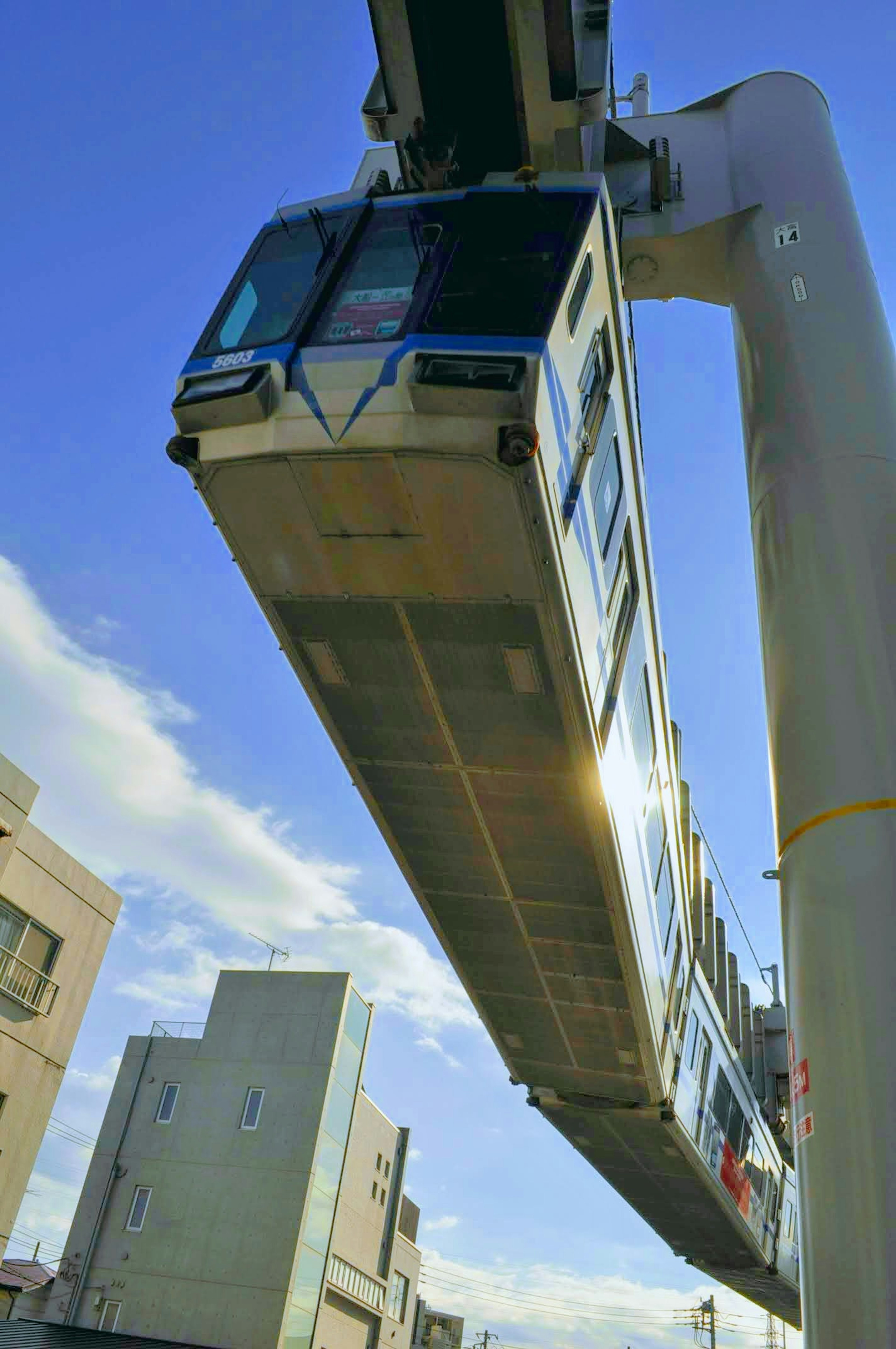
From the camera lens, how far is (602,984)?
518 inches

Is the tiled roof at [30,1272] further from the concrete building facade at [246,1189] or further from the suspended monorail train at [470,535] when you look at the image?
the suspended monorail train at [470,535]

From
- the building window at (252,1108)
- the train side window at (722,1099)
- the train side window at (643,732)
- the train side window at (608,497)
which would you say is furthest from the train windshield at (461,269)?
the building window at (252,1108)

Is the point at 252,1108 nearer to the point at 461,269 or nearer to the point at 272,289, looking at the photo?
the point at 272,289

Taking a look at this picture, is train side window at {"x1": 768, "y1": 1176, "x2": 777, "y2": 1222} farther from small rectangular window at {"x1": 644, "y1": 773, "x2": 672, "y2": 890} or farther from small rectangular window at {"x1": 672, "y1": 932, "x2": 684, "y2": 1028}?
small rectangular window at {"x1": 644, "y1": 773, "x2": 672, "y2": 890}

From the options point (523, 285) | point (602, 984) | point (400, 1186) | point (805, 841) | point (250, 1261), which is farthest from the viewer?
point (400, 1186)

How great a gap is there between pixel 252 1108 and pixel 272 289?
39.2 meters

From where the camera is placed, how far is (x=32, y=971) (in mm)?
17781

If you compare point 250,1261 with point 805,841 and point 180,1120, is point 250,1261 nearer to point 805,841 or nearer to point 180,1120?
point 180,1120

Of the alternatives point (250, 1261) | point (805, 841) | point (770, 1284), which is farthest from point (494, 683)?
point (250, 1261)

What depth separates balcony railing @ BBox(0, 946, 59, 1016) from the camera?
1708cm

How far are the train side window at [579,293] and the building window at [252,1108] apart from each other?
1554 inches

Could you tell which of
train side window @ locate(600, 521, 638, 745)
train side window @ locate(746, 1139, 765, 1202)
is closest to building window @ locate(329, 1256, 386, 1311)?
train side window @ locate(746, 1139, 765, 1202)

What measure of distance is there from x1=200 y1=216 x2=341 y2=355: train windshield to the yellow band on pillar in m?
5.42

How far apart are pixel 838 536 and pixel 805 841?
97.8 inches
